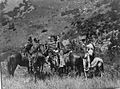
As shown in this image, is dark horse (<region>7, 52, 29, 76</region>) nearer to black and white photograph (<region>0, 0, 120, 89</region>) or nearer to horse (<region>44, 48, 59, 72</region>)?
black and white photograph (<region>0, 0, 120, 89</region>)

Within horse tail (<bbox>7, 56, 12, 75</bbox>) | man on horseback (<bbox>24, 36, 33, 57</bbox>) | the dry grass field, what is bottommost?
the dry grass field

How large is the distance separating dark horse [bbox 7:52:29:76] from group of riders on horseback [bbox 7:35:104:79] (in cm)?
12

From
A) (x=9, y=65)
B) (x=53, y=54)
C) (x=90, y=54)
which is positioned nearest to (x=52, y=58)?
(x=53, y=54)

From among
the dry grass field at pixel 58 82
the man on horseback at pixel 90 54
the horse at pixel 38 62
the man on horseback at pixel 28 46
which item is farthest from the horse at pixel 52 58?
the man on horseback at pixel 90 54

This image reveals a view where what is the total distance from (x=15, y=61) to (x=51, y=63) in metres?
1.45

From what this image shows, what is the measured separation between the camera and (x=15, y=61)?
55.7 ft

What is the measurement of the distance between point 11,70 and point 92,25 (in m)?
3.48

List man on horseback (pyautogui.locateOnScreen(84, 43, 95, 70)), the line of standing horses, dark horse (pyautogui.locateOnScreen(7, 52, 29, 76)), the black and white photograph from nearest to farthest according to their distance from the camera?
the black and white photograph < man on horseback (pyautogui.locateOnScreen(84, 43, 95, 70)) < the line of standing horses < dark horse (pyautogui.locateOnScreen(7, 52, 29, 76))

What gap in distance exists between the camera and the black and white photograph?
634 inches

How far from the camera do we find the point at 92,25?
1638 cm

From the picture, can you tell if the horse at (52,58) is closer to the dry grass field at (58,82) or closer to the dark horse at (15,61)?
the dry grass field at (58,82)

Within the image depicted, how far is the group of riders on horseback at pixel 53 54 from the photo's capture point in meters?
16.3

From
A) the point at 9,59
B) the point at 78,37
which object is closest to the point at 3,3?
the point at 9,59

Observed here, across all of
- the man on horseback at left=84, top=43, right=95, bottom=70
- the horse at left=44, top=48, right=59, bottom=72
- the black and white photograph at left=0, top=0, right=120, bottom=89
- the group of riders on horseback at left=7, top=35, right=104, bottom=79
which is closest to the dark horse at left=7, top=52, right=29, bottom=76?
the black and white photograph at left=0, top=0, right=120, bottom=89
